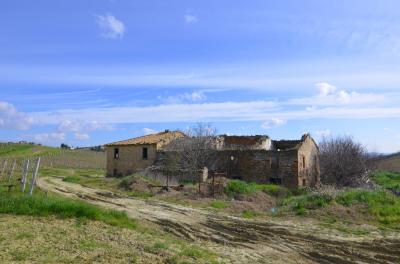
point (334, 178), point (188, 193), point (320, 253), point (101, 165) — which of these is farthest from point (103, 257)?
point (101, 165)

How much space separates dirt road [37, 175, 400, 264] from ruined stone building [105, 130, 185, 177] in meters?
17.6

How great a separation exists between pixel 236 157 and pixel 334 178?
8.11 meters

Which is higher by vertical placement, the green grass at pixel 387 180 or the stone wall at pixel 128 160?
the stone wall at pixel 128 160

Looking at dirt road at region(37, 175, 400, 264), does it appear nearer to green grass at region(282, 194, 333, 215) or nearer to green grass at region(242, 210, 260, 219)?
green grass at region(242, 210, 260, 219)

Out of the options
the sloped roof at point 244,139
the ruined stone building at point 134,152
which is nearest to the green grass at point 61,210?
the ruined stone building at point 134,152

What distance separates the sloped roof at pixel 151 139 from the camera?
3648 centimetres


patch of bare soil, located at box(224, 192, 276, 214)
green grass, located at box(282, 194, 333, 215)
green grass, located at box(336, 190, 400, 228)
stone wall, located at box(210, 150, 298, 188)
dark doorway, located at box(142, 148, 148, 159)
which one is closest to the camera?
green grass, located at box(336, 190, 400, 228)

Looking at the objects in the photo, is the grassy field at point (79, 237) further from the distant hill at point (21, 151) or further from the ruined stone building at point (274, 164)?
the distant hill at point (21, 151)

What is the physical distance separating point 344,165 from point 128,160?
17.5 metres

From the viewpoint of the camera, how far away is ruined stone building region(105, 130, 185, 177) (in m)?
A: 35.7

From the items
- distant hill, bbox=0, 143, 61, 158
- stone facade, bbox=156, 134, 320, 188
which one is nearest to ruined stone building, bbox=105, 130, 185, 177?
stone facade, bbox=156, 134, 320, 188

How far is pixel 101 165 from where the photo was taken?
6569cm

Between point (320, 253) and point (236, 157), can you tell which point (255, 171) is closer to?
point (236, 157)

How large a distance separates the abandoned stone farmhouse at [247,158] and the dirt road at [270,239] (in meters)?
11.0
